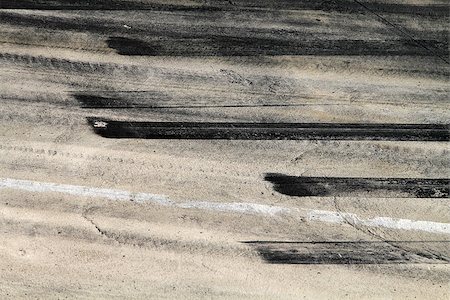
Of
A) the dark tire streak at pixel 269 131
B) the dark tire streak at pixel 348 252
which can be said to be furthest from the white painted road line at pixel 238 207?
the dark tire streak at pixel 269 131

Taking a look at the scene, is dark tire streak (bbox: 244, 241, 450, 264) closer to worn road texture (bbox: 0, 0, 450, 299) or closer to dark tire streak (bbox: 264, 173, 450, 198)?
worn road texture (bbox: 0, 0, 450, 299)

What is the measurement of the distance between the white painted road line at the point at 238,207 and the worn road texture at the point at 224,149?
1 centimetres

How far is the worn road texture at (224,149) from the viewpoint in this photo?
5.89 m

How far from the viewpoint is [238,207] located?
615 cm

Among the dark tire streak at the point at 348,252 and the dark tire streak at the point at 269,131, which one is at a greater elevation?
the dark tire streak at the point at 269,131

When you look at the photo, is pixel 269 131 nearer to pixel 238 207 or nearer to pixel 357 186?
pixel 238 207

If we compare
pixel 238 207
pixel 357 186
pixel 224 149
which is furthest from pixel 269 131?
pixel 357 186

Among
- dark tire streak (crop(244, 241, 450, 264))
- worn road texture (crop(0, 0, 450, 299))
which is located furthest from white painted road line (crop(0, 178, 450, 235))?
dark tire streak (crop(244, 241, 450, 264))

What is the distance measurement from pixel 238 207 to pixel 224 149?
2.16 feet

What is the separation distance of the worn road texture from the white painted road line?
15mm

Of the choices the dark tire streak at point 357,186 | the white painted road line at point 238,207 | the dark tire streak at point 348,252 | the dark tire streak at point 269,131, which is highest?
the dark tire streak at point 269,131

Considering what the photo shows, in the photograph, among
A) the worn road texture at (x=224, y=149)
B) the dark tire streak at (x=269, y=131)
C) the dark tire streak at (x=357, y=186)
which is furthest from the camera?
the dark tire streak at (x=269, y=131)

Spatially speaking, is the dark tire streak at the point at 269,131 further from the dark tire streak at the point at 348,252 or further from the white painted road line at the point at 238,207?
the dark tire streak at the point at 348,252

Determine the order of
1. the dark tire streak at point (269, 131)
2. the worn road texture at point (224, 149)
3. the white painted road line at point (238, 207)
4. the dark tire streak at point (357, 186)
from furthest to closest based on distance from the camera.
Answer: the dark tire streak at point (269, 131), the dark tire streak at point (357, 186), the white painted road line at point (238, 207), the worn road texture at point (224, 149)
